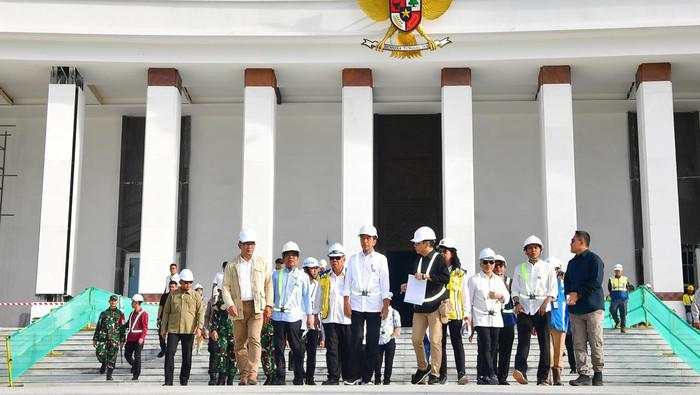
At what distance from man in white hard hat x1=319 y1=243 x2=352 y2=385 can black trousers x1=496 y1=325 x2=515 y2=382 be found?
81.0 inches

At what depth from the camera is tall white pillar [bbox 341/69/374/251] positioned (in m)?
22.3

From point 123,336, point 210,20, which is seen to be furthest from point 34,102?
point 123,336

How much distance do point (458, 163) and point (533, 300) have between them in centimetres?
1124

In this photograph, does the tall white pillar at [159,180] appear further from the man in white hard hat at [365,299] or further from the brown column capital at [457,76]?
the man in white hard hat at [365,299]

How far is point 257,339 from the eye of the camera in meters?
11.1

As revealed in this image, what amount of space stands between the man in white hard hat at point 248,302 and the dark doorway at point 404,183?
15172 millimetres

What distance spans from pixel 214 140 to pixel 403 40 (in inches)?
326

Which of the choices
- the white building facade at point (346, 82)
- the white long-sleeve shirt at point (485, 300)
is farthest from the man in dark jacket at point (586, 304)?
the white building facade at point (346, 82)

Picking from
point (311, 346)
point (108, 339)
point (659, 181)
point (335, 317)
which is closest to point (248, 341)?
point (311, 346)

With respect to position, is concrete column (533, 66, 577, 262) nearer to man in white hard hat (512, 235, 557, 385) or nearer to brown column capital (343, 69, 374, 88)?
brown column capital (343, 69, 374, 88)

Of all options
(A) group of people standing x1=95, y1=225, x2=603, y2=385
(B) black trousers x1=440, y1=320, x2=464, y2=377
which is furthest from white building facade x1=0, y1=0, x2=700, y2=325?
(B) black trousers x1=440, y1=320, x2=464, y2=377

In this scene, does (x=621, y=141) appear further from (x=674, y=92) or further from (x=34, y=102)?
(x=34, y=102)

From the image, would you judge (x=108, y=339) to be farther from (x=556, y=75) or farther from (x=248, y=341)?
(x=556, y=75)

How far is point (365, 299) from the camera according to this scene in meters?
11.0
